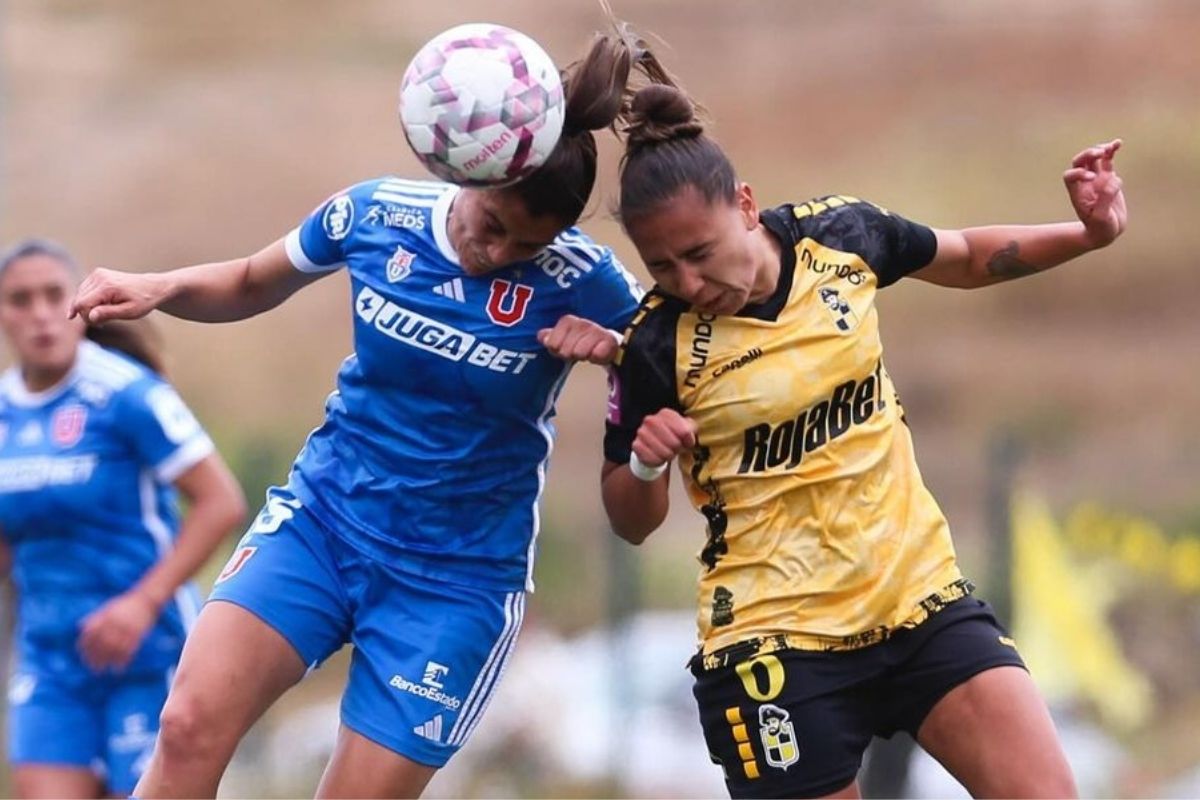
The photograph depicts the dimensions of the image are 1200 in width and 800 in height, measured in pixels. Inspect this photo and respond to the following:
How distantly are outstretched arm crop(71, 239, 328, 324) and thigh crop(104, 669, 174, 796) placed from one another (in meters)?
1.80

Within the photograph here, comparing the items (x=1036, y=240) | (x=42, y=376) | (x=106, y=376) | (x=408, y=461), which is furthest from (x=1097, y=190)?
(x=42, y=376)

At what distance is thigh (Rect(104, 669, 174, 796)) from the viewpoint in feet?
19.5

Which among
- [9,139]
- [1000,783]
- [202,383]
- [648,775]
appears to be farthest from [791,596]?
[9,139]

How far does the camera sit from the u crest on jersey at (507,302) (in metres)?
4.41

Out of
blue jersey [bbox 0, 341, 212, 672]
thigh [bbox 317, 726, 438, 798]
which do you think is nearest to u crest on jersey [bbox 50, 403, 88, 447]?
blue jersey [bbox 0, 341, 212, 672]

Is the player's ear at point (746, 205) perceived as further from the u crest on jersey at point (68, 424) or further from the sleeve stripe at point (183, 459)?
the u crest on jersey at point (68, 424)

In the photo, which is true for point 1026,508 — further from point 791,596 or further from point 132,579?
point 791,596

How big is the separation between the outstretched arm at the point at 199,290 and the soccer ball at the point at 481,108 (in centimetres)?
69

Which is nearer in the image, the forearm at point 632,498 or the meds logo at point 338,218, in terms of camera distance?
the forearm at point 632,498

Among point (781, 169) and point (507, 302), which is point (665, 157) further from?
point (781, 169)

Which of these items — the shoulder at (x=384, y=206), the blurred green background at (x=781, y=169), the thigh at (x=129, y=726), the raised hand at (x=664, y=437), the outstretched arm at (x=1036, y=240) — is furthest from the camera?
the blurred green background at (x=781, y=169)

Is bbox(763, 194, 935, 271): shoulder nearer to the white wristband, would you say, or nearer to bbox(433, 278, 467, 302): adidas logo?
the white wristband

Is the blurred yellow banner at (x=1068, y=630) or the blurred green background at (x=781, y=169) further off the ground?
the blurred green background at (x=781, y=169)

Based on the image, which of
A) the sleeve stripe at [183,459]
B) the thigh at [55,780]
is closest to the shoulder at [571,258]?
the sleeve stripe at [183,459]
